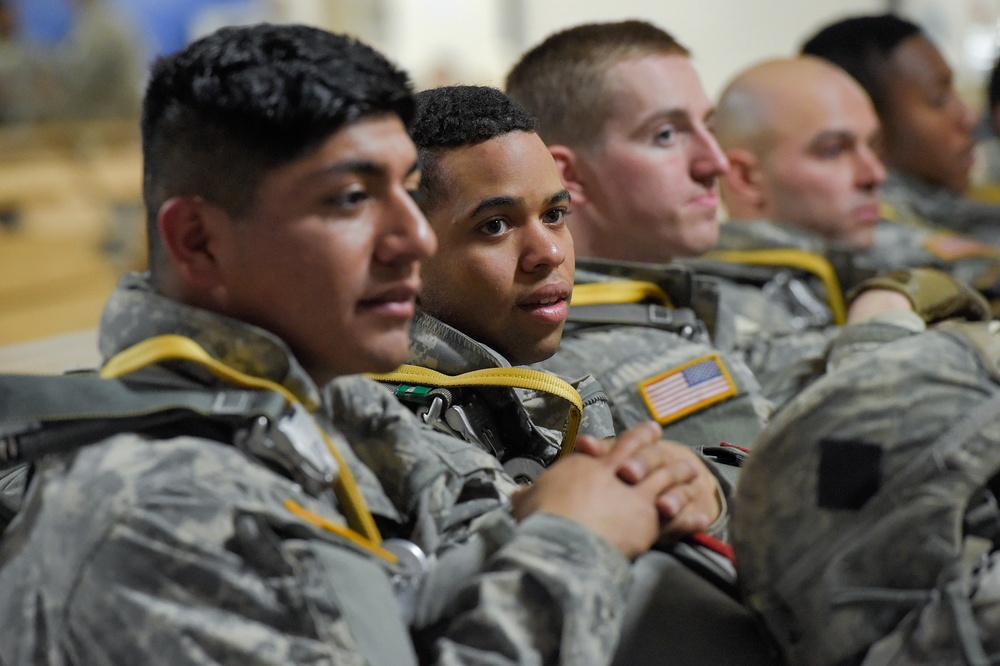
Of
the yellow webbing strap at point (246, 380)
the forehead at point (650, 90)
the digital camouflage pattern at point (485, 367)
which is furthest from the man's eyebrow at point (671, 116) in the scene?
the yellow webbing strap at point (246, 380)

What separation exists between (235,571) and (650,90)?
1.33 metres

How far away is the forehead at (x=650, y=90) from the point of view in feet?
6.31

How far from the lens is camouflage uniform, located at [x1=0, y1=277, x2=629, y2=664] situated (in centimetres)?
82

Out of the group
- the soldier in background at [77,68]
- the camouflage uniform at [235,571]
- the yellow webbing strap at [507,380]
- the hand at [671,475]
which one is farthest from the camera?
the soldier in background at [77,68]

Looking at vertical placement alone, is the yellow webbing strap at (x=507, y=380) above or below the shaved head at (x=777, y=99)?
below

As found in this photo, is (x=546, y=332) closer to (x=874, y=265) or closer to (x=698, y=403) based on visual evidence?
(x=698, y=403)

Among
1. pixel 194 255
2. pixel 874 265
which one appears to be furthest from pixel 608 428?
pixel 874 265

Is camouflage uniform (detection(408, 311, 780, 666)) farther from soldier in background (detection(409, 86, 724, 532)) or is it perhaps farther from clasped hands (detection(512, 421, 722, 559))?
soldier in background (detection(409, 86, 724, 532))

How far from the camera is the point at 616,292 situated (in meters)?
1.80

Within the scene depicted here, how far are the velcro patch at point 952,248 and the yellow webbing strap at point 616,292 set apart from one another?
44.0 inches

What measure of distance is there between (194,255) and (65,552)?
27 cm

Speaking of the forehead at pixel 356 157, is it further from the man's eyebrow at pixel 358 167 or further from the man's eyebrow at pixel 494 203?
the man's eyebrow at pixel 494 203

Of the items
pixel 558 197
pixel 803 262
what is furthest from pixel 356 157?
pixel 803 262

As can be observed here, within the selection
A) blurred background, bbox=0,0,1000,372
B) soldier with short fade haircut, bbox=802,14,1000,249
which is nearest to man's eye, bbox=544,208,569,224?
soldier with short fade haircut, bbox=802,14,1000,249
